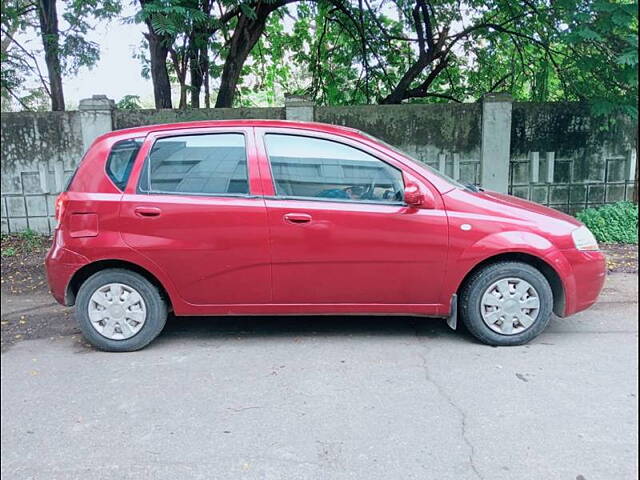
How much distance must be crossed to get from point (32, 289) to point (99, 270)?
1.97 meters

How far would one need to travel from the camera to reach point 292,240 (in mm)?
3936

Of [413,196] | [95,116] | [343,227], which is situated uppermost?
[95,116]

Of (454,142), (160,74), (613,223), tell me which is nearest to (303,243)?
(454,142)

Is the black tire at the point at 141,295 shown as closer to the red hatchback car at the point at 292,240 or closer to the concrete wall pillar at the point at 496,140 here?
the red hatchback car at the point at 292,240

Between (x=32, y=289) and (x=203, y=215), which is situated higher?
(x=203, y=215)

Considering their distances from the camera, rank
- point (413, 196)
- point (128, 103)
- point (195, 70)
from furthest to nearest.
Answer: point (195, 70), point (128, 103), point (413, 196)

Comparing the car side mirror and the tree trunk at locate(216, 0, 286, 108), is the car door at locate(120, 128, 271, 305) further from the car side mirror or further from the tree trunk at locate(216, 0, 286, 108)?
the tree trunk at locate(216, 0, 286, 108)

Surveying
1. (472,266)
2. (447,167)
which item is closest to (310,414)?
(472,266)

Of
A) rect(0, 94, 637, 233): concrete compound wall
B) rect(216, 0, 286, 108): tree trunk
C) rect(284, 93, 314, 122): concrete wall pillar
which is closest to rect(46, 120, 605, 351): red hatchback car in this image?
rect(284, 93, 314, 122): concrete wall pillar

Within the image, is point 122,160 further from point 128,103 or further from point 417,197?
point 128,103

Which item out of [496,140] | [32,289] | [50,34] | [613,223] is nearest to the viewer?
[32,289]

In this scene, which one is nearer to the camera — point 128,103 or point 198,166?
point 198,166

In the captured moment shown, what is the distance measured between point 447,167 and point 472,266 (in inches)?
173

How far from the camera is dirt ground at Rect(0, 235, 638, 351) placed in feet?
14.1
